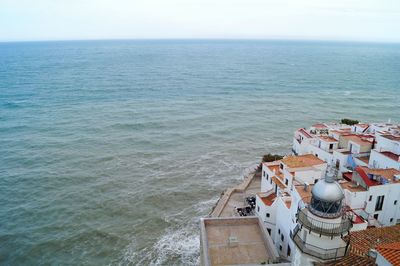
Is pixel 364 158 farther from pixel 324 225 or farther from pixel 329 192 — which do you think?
pixel 329 192

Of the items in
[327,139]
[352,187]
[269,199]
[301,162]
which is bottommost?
[269,199]

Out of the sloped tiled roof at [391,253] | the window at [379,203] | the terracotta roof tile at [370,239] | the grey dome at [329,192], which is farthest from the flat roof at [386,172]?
the grey dome at [329,192]

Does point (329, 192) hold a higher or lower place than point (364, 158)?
higher

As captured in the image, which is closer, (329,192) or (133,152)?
(329,192)

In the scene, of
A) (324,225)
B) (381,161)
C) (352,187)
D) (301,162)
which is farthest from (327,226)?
(381,161)

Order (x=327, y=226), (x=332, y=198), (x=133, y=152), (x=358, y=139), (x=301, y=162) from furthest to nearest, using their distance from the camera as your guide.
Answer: (x=133, y=152) → (x=358, y=139) → (x=301, y=162) → (x=327, y=226) → (x=332, y=198)

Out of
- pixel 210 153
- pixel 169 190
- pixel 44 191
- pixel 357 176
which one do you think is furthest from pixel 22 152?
pixel 357 176

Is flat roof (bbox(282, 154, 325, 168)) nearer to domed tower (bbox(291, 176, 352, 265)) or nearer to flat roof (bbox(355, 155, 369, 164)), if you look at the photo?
flat roof (bbox(355, 155, 369, 164))

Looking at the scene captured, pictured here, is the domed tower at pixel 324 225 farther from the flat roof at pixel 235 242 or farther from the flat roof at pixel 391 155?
the flat roof at pixel 391 155
